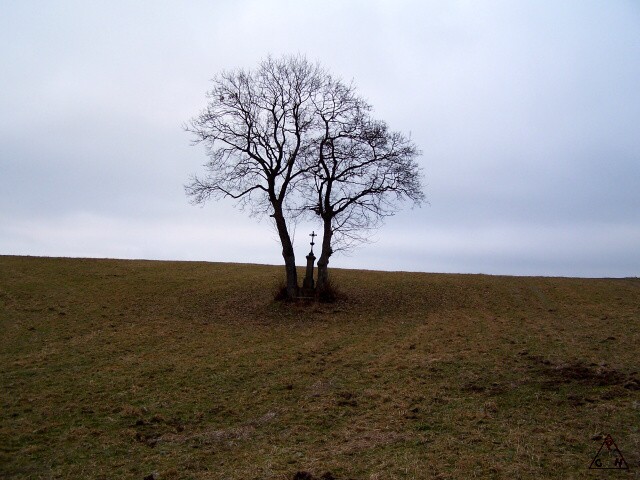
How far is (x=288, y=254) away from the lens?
2431cm

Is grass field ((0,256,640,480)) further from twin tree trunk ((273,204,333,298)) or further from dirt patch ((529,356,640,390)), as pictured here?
twin tree trunk ((273,204,333,298))

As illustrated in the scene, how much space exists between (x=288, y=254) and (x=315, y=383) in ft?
35.0

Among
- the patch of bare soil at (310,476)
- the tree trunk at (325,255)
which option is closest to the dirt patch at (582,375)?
the patch of bare soil at (310,476)

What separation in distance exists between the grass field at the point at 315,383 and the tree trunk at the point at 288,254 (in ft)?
3.20

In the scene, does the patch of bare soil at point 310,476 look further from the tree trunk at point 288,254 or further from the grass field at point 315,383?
the tree trunk at point 288,254

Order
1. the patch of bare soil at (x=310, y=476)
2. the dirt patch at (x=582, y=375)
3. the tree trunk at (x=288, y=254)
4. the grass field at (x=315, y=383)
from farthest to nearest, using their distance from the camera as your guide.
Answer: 1. the tree trunk at (x=288, y=254)
2. the dirt patch at (x=582, y=375)
3. the grass field at (x=315, y=383)
4. the patch of bare soil at (x=310, y=476)

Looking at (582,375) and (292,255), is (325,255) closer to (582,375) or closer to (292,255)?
(292,255)

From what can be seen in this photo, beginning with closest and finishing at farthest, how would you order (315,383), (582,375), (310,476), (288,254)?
1. (310,476)
2. (582,375)
3. (315,383)
4. (288,254)

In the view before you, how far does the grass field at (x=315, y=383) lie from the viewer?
9430mm

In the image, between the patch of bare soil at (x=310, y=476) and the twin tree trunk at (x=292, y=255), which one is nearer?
the patch of bare soil at (x=310, y=476)

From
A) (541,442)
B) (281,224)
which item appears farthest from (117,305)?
(541,442)

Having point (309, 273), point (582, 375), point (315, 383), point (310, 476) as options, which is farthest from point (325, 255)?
point (310, 476)

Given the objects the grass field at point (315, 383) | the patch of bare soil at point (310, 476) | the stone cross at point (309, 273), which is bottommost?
the patch of bare soil at point (310, 476)

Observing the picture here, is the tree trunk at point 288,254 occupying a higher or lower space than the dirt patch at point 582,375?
higher
